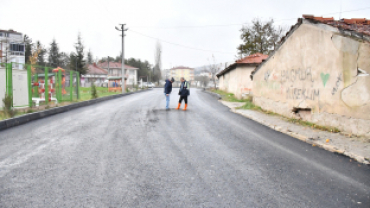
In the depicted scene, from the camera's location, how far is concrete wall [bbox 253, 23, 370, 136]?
21.9 ft

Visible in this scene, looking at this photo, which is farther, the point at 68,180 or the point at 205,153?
the point at 205,153

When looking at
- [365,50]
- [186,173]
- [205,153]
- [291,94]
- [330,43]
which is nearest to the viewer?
[186,173]

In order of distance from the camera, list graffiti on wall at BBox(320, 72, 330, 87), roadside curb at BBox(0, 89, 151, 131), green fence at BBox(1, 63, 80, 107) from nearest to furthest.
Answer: graffiti on wall at BBox(320, 72, 330, 87)
roadside curb at BBox(0, 89, 151, 131)
green fence at BBox(1, 63, 80, 107)

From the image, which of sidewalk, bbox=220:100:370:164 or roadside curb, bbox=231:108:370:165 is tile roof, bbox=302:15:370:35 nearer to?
sidewalk, bbox=220:100:370:164

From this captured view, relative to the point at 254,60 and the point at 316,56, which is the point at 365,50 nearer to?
the point at 316,56

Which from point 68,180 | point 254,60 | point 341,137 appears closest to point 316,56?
point 341,137

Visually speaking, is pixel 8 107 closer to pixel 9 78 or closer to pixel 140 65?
pixel 9 78

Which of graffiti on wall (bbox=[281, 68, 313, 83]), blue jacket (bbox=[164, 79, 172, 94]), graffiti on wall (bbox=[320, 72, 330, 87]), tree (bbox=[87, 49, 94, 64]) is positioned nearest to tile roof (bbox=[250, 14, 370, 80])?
graffiti on wall (bbox=[320, 72, 330, 87])

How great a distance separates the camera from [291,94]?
9.96 meters

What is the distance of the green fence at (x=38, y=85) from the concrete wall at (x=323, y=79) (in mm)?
11417

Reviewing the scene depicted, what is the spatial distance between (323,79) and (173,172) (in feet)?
20.6

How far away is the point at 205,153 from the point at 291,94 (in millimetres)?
6118

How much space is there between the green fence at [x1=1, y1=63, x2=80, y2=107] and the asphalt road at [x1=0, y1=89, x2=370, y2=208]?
5482mm

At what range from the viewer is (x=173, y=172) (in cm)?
416
